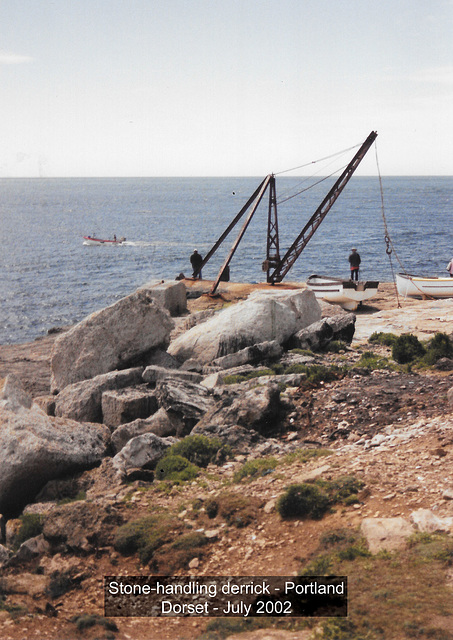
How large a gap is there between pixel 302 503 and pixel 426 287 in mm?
26216

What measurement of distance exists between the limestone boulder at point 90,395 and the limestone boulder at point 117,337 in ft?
4.80

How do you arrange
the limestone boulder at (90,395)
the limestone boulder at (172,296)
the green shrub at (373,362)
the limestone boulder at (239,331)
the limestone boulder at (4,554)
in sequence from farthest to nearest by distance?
the limestone boulder at (172,296), the limestone boulder at (239,331), the green shrub at (373,362), the limestone boulder at (90,395), the limestone boulder at (4,554)

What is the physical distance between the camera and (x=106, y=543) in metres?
9.28

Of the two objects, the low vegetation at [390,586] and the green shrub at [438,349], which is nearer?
the low vegetation at [390,586]

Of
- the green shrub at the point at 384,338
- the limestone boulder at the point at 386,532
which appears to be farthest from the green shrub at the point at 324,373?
the limestone boulder at the point at 386,532

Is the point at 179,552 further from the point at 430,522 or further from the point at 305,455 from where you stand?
the point at 430,522

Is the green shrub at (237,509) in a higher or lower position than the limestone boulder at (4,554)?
higher

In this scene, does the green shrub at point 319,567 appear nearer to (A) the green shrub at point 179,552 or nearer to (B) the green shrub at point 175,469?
(A) the green shrub at point 179,552

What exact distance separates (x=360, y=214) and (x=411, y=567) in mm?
130189

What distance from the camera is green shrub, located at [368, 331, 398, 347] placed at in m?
19.3

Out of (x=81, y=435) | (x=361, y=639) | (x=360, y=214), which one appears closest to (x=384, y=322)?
(x=81, y=435)

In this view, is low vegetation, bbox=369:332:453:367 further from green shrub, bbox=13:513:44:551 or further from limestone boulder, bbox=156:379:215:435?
green shrub, bbox=13:513:44:551

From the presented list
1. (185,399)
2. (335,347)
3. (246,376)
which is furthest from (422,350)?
(185,399)

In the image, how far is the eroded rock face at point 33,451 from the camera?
11.8m
